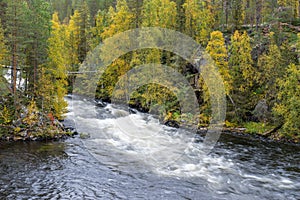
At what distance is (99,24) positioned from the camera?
5794 cm

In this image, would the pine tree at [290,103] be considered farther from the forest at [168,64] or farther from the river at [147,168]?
the river at [147,168]

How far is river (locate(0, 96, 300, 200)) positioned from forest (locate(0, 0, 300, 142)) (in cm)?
349

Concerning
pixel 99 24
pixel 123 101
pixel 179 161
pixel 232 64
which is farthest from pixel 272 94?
pixel 99 24

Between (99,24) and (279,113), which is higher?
(99,24)

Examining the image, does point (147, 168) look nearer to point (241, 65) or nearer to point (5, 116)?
point (5, 116)

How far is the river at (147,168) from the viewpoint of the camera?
1730cm

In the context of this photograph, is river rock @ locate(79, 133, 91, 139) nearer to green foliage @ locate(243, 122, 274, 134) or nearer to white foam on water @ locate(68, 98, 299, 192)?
white foam on water @ locate(68, 98, 299, 192)

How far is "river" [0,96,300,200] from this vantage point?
56.7 feet

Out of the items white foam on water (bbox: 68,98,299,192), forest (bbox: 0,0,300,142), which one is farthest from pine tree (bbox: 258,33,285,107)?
white foam on water (bbox: 68,98,299,192)

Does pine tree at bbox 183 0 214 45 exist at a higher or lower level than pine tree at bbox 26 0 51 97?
higher

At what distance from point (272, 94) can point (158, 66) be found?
53.2 ft

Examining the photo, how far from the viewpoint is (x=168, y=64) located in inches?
1738

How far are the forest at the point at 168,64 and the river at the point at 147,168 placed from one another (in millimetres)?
3491

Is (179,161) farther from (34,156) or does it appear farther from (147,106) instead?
(147,106)
